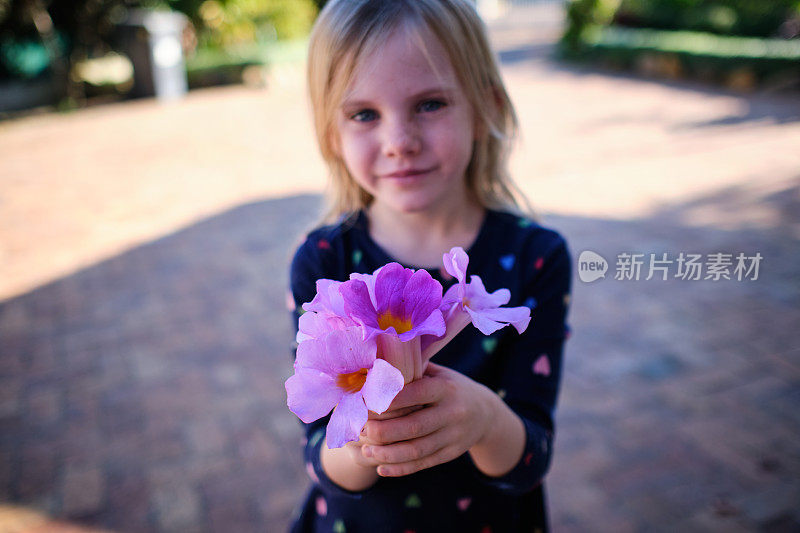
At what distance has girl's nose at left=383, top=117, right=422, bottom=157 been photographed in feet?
4.09

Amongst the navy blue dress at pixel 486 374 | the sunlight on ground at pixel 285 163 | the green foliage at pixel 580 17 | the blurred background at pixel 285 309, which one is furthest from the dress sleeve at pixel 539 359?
the green foliage at pixel 580 17

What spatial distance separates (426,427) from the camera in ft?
2.94

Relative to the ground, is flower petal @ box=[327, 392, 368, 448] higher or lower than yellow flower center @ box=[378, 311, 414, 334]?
lower

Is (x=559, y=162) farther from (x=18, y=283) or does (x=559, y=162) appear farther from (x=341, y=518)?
(x=341, y=518)

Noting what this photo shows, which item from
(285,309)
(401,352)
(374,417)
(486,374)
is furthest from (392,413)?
(285,309)

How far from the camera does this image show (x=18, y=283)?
542cm

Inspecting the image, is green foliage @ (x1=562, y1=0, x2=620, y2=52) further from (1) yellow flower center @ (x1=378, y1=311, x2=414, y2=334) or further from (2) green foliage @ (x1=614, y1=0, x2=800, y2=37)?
(1) yellow flower center @ (x1=378, y1=311, x2=414, y2=334)

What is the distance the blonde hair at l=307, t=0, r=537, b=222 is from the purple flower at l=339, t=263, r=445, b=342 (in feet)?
2.36

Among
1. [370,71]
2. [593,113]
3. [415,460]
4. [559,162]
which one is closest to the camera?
[415,460]

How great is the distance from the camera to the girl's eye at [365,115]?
1.31 metres

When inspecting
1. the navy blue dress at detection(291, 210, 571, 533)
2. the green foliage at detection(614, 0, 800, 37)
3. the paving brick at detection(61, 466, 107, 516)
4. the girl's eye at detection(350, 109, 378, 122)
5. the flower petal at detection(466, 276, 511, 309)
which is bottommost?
the paving brick at detection(61, 466, 107, 516)

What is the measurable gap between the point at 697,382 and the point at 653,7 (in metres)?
17.7

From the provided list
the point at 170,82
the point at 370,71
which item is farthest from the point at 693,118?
the point at 170,82

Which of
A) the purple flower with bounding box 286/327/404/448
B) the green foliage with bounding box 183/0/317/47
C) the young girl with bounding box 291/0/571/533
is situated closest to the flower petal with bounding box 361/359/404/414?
the purple flower with bounding box 286/327/404/448
